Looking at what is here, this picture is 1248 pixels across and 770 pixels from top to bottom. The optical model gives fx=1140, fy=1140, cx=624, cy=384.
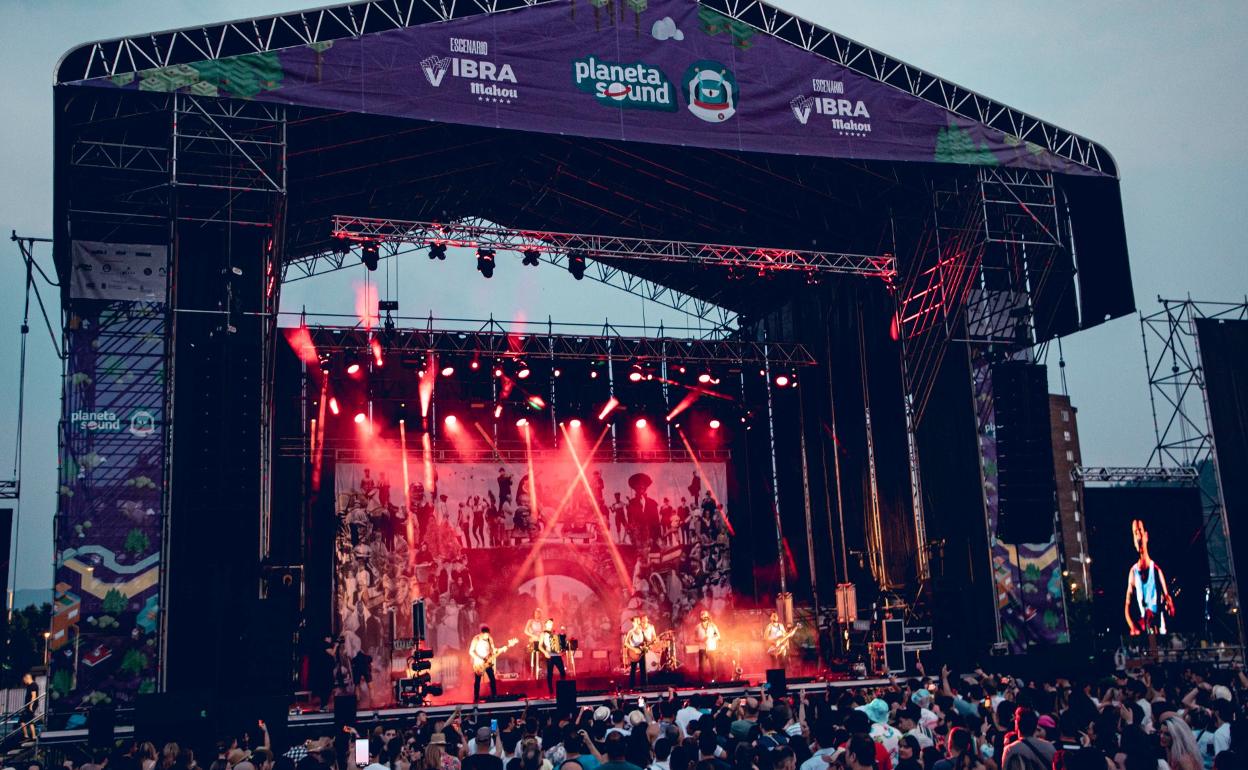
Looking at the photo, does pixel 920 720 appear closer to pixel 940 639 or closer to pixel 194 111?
pixel 940 639

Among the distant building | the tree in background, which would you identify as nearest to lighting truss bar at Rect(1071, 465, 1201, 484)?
the tree in background

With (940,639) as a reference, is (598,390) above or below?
above

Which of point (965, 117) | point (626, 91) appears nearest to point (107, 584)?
point (626, 91)

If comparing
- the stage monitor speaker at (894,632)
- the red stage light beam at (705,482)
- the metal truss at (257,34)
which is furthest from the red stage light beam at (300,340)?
the stage monitor speaker at (894,632)

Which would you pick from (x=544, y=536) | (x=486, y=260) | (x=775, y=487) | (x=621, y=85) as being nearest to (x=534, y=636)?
(x=544, y=536)

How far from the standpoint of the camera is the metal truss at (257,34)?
54.3 feet

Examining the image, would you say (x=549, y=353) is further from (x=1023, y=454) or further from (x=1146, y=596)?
(x=1146, y=596)

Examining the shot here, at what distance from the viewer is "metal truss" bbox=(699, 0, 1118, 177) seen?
66.5ft

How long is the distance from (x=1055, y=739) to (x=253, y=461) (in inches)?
464

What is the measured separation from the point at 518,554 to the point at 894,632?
8655 millimetres

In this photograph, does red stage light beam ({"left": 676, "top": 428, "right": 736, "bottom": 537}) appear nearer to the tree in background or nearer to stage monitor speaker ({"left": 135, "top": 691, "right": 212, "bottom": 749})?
stage monitor speaker ({"left": 135, "top": 691, "right": 212, "bottom": 749})

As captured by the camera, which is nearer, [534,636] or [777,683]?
[777,683]

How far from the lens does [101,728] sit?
13961 mm

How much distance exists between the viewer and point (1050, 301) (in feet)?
72.1
